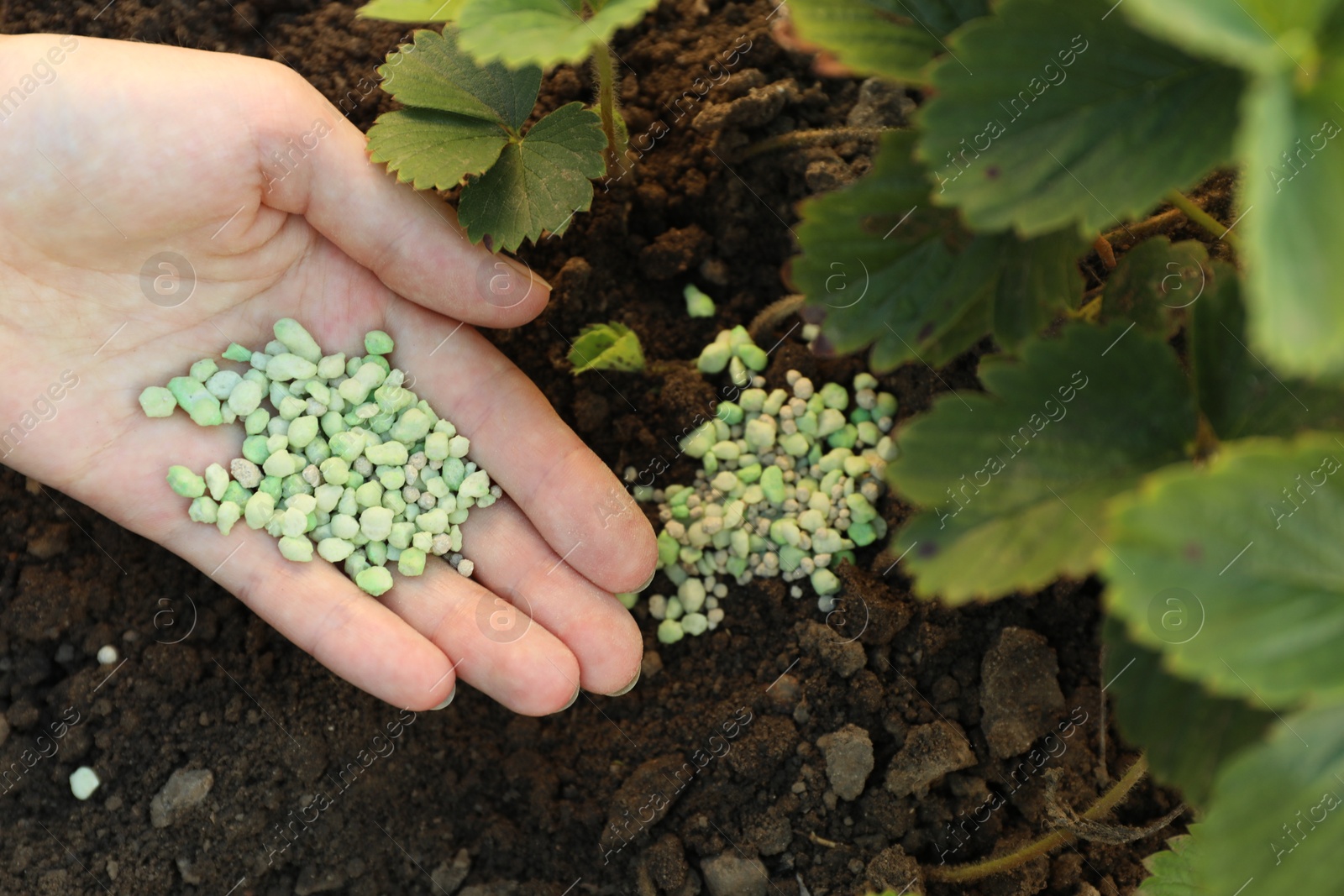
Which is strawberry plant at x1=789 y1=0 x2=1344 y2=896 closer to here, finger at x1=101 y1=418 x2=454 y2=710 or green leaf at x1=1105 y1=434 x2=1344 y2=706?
green leaf at x1=1105 y1=434 x2=1344 y2=706

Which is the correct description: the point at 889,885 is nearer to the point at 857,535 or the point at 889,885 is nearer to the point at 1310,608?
the point at 857,535

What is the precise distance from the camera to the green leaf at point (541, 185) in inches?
62.5

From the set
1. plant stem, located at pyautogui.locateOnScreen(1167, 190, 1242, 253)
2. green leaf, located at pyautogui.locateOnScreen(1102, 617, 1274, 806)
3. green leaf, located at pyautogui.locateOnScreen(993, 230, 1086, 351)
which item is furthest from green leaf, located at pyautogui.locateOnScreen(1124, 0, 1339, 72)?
green leaf, located at pyautogui.locateOnScreen(1102, 617, 1274, 806)

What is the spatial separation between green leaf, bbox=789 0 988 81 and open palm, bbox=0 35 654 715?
2.26 feet

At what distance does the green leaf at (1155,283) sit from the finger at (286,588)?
1.18 m

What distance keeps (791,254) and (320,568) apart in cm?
108

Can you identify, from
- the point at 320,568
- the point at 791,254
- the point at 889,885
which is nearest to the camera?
the point at 889,885

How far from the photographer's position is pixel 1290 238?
0.80m

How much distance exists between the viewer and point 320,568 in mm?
1701

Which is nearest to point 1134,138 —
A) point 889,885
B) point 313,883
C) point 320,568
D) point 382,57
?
point 889,885

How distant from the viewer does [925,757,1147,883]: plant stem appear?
154cm

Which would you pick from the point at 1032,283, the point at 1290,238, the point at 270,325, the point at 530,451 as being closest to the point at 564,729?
the point at 530,451

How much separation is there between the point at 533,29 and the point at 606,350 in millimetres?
625

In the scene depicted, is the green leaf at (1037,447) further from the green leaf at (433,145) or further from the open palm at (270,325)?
the green leaf at (433,145)
